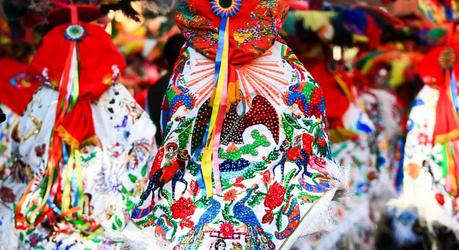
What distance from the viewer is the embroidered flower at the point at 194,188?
5012 mm

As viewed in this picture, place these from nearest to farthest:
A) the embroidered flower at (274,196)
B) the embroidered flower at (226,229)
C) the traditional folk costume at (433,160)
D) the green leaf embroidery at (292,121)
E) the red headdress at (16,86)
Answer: the embroidered flower at (226,229)
the embroidered flower at (274,196)
the green leaf embroidery at (292,121)
the traditional folk costume at (433,160)
the red headdress at (16,86)

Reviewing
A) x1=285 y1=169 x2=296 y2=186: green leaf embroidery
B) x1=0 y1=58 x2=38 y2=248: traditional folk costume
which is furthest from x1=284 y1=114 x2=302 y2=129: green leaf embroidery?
x1=0 y1=58 x2=38 y2=248: traditional folk costume

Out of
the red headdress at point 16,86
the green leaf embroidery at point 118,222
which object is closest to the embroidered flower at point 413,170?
the green leaf embroidery at point 118,222

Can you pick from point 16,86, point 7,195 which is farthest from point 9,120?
point 7,195

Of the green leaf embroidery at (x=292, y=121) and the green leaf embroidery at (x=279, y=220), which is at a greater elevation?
the green leaf embroidery at (x=292, y=121)

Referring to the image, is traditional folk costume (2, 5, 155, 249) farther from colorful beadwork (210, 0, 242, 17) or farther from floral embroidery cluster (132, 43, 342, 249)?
colorful beadwork (210, 0, 242, 17)

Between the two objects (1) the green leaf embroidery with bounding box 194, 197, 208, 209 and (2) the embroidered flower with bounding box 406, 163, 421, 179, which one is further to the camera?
(2) the embroidered flower with bounding box 406, 163, 421, 179

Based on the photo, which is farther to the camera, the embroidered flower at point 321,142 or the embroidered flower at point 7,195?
the embroidered flower at point 7,195

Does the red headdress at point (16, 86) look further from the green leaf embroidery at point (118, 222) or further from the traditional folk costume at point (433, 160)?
the traditional folk costume at point (433, 160)

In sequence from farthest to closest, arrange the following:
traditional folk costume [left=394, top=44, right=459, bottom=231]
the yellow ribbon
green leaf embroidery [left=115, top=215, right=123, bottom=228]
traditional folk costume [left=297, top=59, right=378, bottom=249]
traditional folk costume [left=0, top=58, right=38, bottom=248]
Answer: traditional folk costume [left=297, top=59, right=378, bottom=249] → traditional folk costume [left=394, top=44, right=459, bottom=231] → traditional folk costume [left=0, top=58, right=38, bottom=248] → green leaf embroidery [left=115, top=215, right=123, bottom=228] → the yellow ribbon

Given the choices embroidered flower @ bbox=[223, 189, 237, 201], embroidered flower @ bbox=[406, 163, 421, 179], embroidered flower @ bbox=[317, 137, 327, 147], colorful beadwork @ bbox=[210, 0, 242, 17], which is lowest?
embroidered flower @ bbox=[406, 163, 421, 179]

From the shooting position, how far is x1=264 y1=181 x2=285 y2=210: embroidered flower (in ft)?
16.1

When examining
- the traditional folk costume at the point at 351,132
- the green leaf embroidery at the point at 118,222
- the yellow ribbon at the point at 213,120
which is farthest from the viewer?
the traditional folk costume at the point at 351,132

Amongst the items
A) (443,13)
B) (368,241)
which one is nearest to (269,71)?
(368,241)
